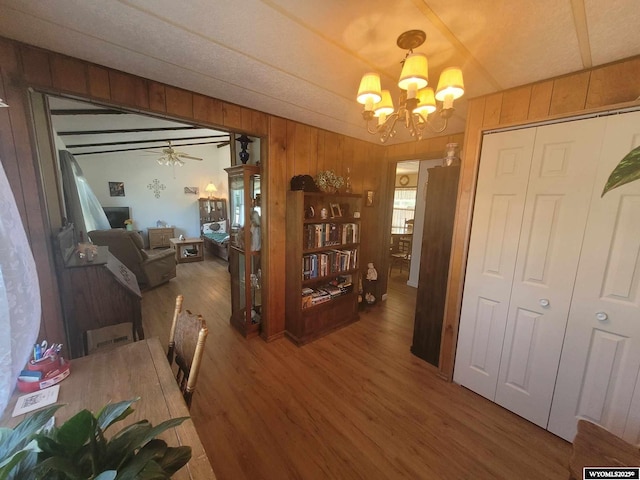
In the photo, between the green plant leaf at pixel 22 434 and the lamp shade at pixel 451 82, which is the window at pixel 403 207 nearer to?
the lamp shade at pixel 451 82

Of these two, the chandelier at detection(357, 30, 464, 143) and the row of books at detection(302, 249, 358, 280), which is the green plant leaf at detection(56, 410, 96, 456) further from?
the row of books at detection(302, 249, 358, 280)

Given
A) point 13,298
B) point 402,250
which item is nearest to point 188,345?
point 13,298

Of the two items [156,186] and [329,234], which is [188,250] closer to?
[156,186]

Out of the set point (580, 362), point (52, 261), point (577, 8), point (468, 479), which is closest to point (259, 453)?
point (468, 479)

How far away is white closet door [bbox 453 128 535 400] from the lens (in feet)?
5.62

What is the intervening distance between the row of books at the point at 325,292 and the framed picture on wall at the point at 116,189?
6.38m

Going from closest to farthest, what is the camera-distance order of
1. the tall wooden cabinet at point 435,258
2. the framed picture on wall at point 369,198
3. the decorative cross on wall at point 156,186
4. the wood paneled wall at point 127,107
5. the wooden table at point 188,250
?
the wood paneled wall at point 127,107
the tall wooden cabinet at point 435,258
the framed picture on wall at point 369,198
the wooden table at point 188,250
the decorative cross on wall at point 156,186

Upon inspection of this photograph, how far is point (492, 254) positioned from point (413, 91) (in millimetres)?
1375

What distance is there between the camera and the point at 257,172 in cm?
251

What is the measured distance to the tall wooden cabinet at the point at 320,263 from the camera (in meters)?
2.57

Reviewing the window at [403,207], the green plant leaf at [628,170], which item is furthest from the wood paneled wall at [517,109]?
the window at [403,207]

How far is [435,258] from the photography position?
2244 millimetres

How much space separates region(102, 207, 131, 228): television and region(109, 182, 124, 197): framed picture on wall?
0.39 m

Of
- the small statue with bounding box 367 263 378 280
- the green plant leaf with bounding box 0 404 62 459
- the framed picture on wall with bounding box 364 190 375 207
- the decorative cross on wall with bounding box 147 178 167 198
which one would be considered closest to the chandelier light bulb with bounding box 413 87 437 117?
the green plant leaf with bounding box 0 404 62 459
